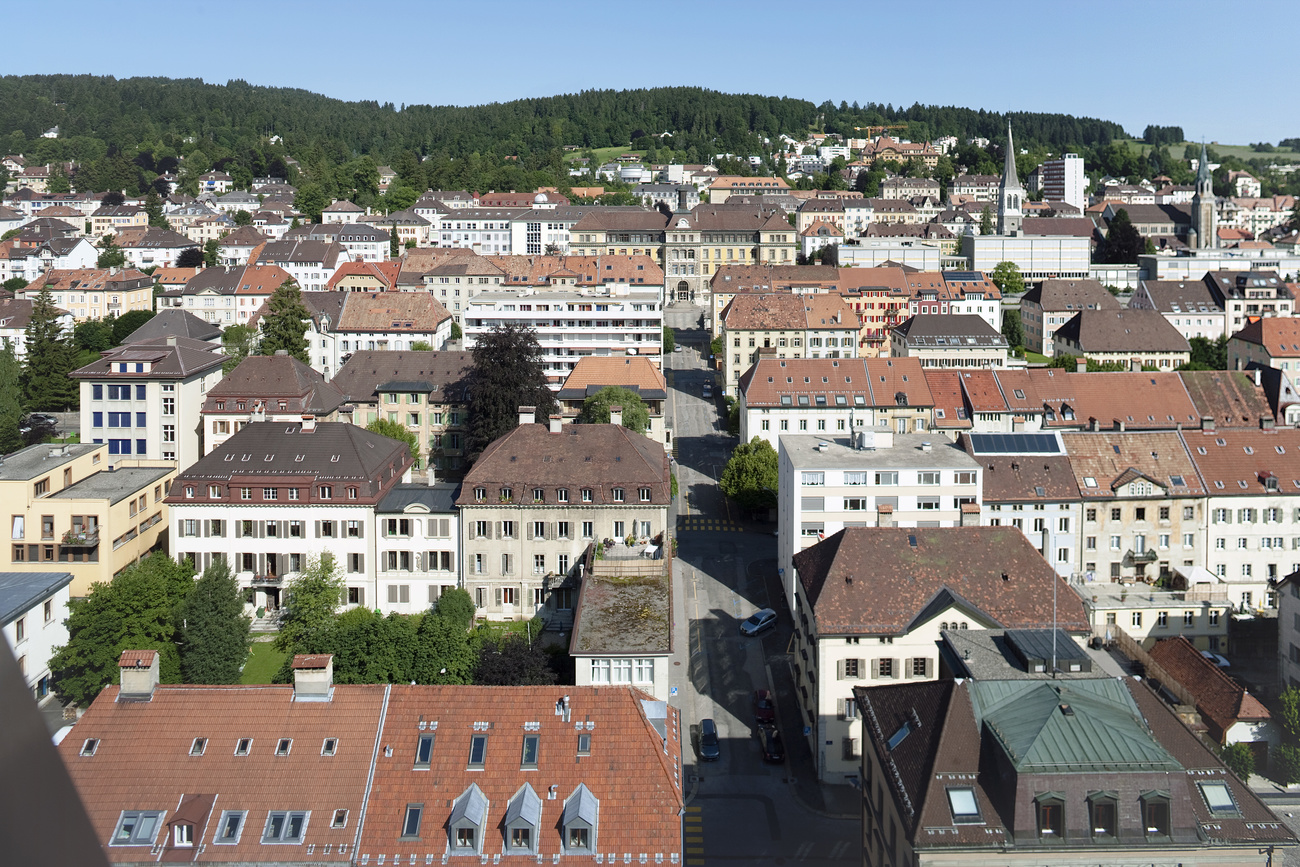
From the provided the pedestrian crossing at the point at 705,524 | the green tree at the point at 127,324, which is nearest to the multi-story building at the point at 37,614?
the pedestrian crossing at the point at 705,524

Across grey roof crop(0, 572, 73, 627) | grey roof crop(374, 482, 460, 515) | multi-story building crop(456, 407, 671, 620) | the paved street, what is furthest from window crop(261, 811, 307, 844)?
grey roof crop(374, 482, 460, 515)

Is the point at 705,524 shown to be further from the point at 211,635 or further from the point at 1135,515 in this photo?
the point at 211,635

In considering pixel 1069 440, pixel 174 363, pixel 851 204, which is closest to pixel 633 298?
pixel 174 363

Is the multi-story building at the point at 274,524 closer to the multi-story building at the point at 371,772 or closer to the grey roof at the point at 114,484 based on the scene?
the grey roof at the point at 114,484

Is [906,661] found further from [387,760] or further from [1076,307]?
[1076,307]

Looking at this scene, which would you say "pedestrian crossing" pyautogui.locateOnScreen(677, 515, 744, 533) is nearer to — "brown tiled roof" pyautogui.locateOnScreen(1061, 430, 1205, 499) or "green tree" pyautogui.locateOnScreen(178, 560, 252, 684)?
"brown tiled roof" pyautogui.locateOnScreen(1061, 430, 1205, 499)

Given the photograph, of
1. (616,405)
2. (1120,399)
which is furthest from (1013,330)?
(616,405)
